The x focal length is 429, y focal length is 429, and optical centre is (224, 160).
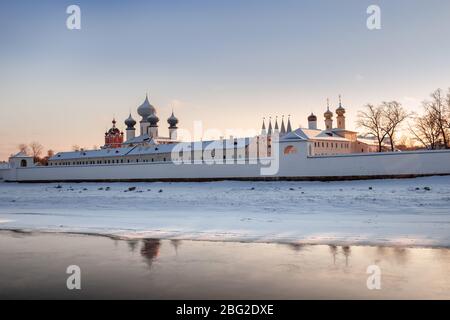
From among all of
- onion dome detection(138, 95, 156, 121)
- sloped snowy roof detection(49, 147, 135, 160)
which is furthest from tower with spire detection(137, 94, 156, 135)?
sloped snowy roof detection(49, 147, 135, 160)

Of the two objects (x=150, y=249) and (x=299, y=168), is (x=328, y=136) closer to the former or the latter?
(x=299, y=168)

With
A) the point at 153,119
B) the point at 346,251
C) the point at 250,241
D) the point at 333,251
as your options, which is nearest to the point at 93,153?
the point at 153,119

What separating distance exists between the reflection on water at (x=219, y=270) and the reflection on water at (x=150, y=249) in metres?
0.02

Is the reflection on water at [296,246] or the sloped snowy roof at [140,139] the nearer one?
the reflection on water at [296,246]

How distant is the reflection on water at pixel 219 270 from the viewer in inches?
247

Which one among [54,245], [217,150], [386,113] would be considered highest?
[386,113]

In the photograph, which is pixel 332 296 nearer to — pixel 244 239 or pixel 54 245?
pixel 244 239

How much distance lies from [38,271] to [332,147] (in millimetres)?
48677

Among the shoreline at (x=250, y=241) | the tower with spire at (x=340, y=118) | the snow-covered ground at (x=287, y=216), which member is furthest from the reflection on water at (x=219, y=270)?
the tower with spire at (x=340, y=118)

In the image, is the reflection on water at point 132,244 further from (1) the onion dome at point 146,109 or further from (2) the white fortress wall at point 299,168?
(1) the onion dome at point 146,109

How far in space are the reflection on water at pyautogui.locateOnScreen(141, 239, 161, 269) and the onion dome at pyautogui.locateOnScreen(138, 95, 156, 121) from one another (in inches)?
2707

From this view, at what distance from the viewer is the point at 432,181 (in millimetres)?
25906

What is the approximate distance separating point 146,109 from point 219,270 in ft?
238
